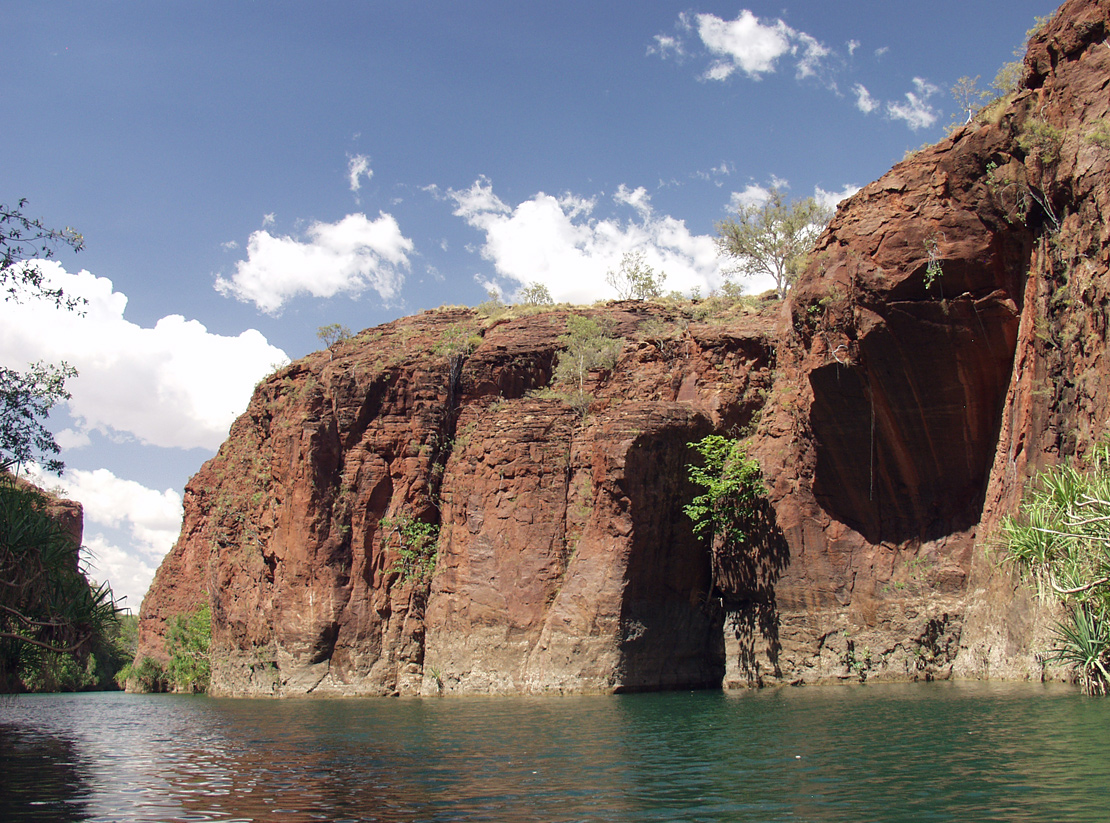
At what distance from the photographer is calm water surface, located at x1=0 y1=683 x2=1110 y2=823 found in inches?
379

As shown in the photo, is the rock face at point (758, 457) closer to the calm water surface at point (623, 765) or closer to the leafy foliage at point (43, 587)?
the calm water surface at point (623, 765)

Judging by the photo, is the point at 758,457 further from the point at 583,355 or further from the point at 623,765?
the point at 623,765

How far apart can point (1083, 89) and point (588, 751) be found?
19233 millimetres

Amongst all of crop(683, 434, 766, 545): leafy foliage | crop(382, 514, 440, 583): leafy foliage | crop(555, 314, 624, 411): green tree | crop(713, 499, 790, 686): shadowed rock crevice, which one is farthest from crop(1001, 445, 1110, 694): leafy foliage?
crop(382, 514, 440, 583): leafy foliage

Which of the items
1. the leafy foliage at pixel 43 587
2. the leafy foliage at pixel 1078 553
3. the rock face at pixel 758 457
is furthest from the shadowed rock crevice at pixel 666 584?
the leafy foliage at pixel 43 587

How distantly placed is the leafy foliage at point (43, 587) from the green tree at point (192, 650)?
35308 millimetres

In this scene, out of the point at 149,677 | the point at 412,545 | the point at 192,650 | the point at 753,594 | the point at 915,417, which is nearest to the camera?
the point at 915,417

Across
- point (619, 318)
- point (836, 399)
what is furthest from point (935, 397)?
point (619, 318)

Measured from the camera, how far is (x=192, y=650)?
5488 centimetres

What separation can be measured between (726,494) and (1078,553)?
14.8 m

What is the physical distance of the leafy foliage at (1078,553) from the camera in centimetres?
1512

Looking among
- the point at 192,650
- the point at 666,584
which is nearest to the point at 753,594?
the point at 666,584

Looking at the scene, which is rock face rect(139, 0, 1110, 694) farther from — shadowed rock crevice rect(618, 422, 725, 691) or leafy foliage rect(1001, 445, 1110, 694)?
leafy foliage rect(1001, 445, 1110, 694)

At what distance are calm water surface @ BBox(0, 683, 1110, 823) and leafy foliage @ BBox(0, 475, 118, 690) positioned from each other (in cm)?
239
